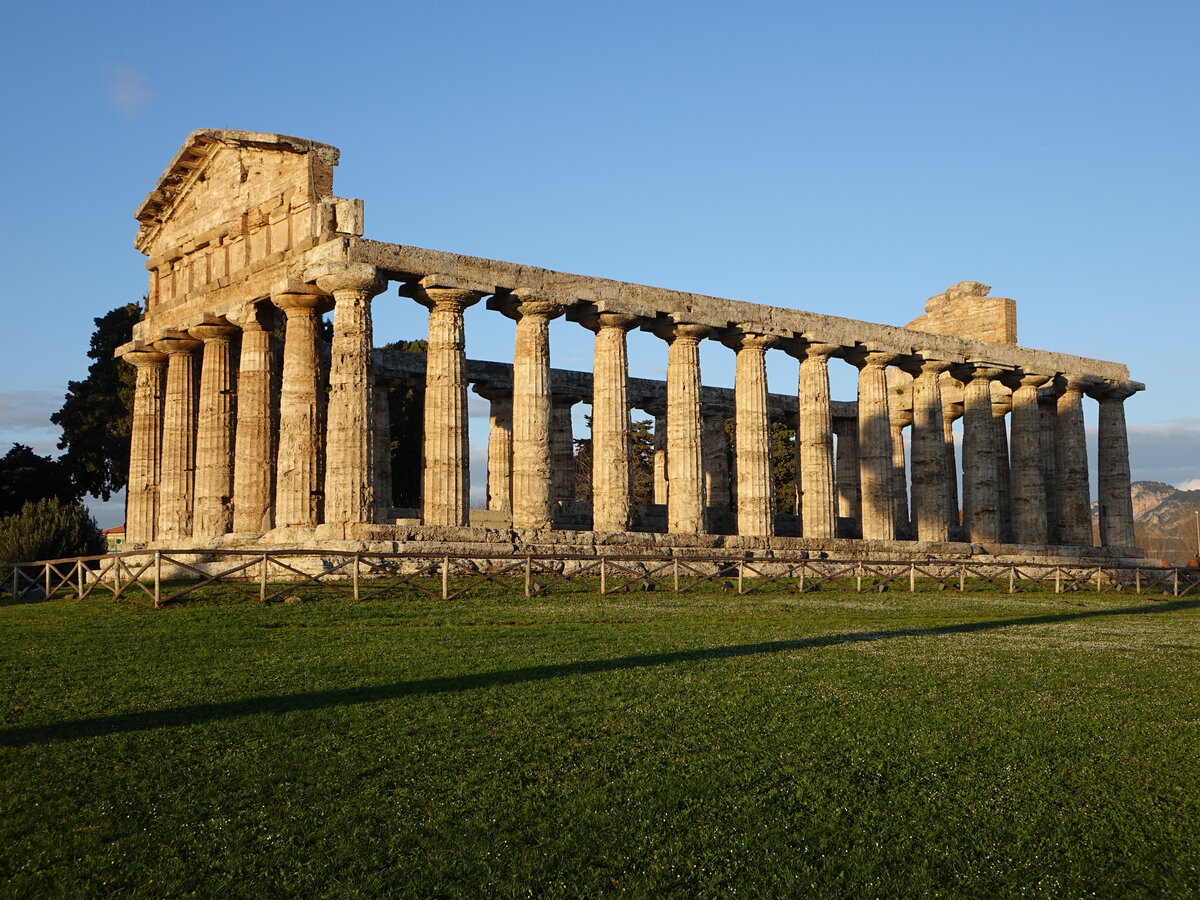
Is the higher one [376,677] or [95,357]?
[95,357]

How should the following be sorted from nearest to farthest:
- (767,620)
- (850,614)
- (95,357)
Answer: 1. (767,620)
2. (850,614)
3. (95,357)

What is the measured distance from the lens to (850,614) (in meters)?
25.5

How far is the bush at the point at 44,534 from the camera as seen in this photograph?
38344 mm

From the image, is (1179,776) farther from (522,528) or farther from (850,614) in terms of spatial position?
(522,528)

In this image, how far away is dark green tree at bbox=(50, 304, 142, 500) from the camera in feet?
169

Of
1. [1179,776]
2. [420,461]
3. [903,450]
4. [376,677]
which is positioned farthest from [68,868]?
[903,450]

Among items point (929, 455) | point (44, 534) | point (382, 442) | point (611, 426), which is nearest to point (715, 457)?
point (929, 455)

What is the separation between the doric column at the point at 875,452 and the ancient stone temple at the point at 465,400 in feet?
0.26

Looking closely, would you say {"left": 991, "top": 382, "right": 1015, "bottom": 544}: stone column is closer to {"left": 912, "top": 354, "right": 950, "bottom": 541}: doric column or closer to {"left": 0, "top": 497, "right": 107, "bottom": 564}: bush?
{"left": 912, "top": 354, "right": 950, "bottom": 541}: doric column

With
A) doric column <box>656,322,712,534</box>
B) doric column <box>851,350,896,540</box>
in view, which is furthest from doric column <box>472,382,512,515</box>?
doric column <box>851,350,896,540</box>

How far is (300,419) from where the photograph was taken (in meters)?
A: 34.4

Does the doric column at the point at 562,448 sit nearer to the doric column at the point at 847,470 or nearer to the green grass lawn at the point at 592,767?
the doric column at the point at 847,470

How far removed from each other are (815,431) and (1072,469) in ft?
51.0

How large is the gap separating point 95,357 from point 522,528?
91.7 feet
